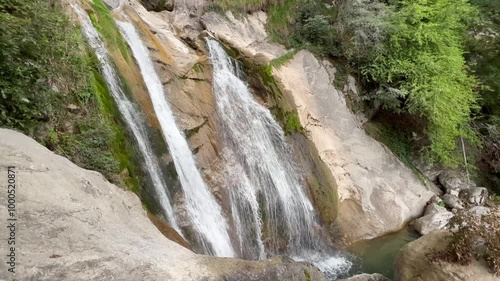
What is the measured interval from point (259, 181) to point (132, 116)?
3.62 meters

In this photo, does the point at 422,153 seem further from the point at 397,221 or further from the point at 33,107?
the point at 33,107

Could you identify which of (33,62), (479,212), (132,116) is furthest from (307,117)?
(33,62)

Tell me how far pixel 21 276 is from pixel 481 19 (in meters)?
17.5

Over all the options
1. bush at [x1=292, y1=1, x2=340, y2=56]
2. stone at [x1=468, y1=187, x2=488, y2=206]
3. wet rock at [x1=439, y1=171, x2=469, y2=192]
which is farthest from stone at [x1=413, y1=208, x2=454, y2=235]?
bush at [x1=292, y1=1, x2=340, y2=56]

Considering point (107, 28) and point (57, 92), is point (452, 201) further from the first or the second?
point (57, 92)

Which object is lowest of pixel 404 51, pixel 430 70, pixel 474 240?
pixel 474 240

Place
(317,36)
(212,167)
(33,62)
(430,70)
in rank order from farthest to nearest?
(317,36)
(430,70)
(212,167)
(33,62)

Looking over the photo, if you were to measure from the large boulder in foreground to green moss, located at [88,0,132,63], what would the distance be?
12.5 ft

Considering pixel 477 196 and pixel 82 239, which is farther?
pixel 477 196

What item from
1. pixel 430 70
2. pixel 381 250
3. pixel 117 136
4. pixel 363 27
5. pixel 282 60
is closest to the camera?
pixel 117 136

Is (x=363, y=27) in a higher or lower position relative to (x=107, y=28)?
higher

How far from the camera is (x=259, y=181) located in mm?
9531

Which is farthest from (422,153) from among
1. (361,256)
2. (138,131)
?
(138,131)

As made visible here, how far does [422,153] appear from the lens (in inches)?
543
